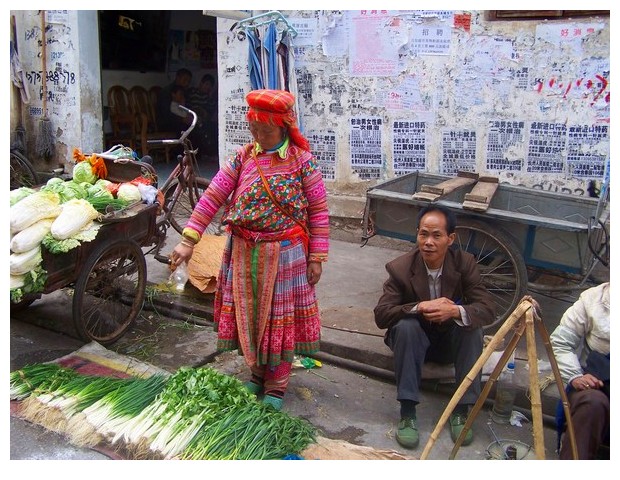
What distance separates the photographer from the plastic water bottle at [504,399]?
3.54m

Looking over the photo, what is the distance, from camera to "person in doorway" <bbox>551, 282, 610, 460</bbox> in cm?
273

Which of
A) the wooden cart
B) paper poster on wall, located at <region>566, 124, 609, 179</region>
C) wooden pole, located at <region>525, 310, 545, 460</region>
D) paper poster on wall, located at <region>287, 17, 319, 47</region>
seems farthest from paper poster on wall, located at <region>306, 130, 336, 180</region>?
wooden pole, located at <region>525, 310, 545, 460</region>

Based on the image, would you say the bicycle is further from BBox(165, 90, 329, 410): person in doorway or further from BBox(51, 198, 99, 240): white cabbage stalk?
BBox(165, 90, 329, 410): person in doorway

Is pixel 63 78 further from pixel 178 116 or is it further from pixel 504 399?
pixel 504 399

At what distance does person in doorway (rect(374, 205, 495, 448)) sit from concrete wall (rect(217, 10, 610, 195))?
291cm

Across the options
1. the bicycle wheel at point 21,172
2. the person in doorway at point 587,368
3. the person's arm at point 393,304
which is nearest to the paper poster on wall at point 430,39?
the person's arm at point 393,304

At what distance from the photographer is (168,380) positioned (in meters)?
3.32

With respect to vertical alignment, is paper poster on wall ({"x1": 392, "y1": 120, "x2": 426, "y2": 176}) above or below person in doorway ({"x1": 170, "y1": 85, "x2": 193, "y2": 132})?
below

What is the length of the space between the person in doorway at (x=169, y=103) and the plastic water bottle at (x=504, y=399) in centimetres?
929

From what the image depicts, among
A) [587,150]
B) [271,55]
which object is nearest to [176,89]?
[271,55]

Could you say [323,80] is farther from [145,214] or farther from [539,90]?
[145,214]

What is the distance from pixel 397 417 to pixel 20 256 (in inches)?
97.1

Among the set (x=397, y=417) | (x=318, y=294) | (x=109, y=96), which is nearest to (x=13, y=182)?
(x=109, y=96)

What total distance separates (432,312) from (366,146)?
3.65 metres
